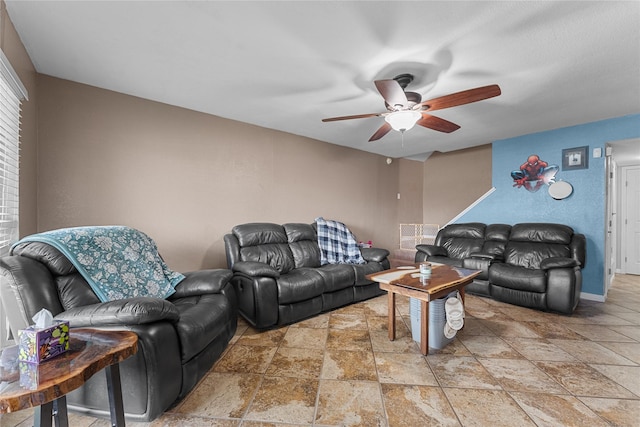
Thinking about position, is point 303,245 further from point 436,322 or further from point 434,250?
point 434,250

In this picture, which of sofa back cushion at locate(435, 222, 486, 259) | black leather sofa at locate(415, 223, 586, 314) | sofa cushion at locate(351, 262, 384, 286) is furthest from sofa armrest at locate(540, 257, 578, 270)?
sofa cushion at locate(351, 262, 384, 286)

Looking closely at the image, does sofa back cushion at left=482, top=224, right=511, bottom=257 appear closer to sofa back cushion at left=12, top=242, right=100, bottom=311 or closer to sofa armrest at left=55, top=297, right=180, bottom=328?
sofa armrest at left=55, top=297, right=180, bottom=328

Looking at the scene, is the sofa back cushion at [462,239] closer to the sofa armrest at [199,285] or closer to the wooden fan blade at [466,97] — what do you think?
the wooden fan blade at [466,97]

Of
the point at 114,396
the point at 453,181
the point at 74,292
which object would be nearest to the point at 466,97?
the point at 114,396

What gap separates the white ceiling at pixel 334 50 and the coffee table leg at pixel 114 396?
2.02m

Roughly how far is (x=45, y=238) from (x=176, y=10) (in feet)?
5.35

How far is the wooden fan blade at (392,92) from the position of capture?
75.0 inches

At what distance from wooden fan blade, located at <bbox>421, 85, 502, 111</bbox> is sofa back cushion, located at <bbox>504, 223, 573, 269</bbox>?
267 cm

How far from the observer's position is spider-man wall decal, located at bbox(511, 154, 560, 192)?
405 cm

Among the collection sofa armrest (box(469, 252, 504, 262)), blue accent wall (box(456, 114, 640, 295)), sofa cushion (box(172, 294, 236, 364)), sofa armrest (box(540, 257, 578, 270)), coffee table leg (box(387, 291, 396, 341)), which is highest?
blue accent wall (box(456, 114, 640, 295))

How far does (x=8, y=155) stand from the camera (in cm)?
184

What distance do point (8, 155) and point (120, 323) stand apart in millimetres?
1523

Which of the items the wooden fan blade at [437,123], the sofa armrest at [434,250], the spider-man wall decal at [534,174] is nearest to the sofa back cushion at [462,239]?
the sofa armrest at [434,250]

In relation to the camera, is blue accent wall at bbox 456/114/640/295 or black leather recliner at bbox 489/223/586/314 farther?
blue accent wall at bbox 456/114/640/295
